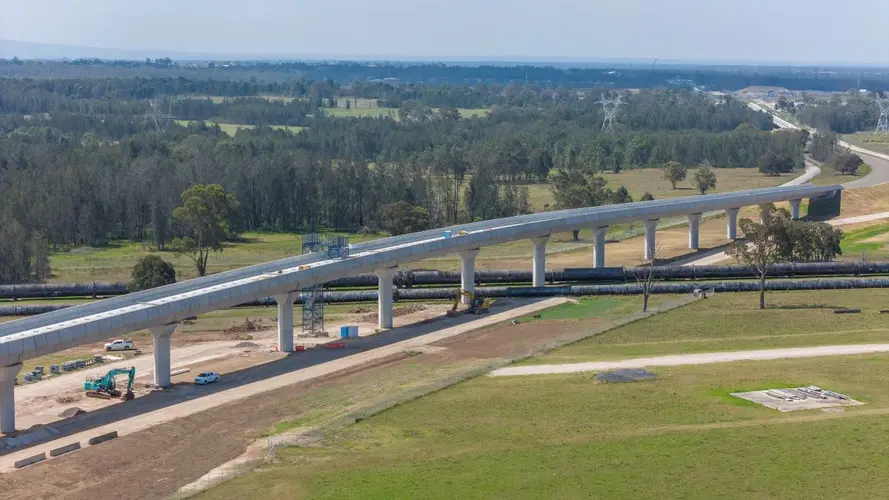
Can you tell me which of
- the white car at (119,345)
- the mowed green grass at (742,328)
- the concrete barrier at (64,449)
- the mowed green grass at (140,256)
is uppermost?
the mowed green grass at (742,328)

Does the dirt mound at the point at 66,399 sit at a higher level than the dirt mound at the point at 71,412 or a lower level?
lower

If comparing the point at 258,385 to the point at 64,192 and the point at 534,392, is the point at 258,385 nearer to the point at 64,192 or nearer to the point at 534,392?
the point at 534,392

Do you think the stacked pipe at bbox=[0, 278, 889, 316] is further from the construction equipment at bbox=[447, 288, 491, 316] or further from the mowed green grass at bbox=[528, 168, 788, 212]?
the mowed green grass at bbox=[528, 168, 788, 212]

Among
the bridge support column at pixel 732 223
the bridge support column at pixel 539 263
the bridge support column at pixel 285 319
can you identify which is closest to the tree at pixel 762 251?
the bridge support column at pixel 539 263

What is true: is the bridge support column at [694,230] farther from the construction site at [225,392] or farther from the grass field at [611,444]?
the grass field at [611,444]

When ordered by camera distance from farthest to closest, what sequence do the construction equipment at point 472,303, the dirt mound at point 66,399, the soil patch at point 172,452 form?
the construction equipment at point 472,303
the dirt mound at point 66,399
the soil patch at point 172,452

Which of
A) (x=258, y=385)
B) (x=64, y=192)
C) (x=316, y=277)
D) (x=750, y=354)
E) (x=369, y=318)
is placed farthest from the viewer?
(x=64, y=192)

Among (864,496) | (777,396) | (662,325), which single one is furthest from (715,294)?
(864,496)
